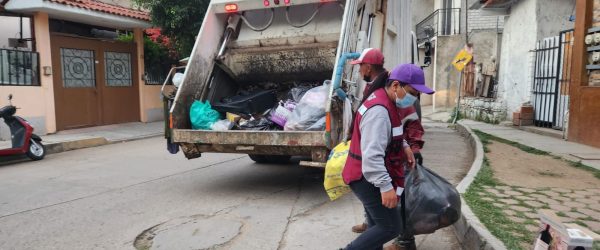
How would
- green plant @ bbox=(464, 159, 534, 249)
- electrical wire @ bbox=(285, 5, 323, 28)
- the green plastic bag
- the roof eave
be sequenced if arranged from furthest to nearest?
the roof eave, electrical wire @ bbox=(285, 5, 323, 28), the green plastic bag, green plant @ bbox=(464, 159, 534, 249)

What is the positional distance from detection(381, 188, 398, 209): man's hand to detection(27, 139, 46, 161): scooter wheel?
26.1ft

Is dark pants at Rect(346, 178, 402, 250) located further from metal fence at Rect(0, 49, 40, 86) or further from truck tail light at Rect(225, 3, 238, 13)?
metal fence at Rect(0, 49, 40, 86)

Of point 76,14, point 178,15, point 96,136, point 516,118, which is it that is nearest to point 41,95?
point 96,136

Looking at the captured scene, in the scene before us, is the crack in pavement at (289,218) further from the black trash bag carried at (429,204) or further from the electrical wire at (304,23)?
the electrical wire at (304,23)

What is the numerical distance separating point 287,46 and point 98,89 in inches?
339

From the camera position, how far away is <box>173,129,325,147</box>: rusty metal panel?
4.82 m

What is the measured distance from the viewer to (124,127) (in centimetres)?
1329

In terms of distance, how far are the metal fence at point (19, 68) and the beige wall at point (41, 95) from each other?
0.12 meters

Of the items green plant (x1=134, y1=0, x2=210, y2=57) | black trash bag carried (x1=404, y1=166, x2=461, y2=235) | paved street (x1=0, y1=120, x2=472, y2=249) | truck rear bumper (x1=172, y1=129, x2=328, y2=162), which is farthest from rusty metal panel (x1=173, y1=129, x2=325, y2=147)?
green plant (x1=134, y1=0, x2=210, y2=57)

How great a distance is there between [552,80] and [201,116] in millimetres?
8167

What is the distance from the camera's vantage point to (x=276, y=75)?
6.45 m

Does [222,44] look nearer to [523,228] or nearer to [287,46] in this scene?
[287,46]

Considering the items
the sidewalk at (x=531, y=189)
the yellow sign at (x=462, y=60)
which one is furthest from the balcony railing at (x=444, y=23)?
the sidewalk at (x=531, y=189)

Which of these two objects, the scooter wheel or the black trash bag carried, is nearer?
the black trash bag carried
